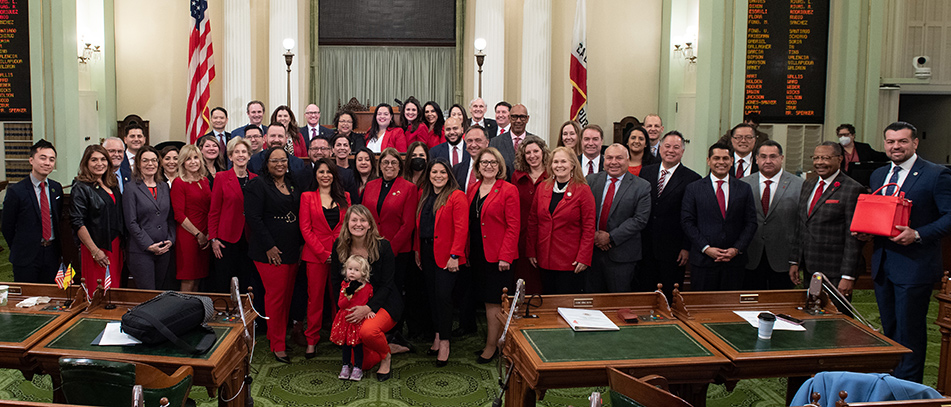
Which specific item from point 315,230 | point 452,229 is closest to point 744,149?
point 452,229

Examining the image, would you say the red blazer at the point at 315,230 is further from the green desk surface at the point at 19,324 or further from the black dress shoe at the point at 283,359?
the green desk surface at the point at 19,324

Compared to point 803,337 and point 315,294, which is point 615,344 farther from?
point 315,294

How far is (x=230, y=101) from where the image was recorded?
1130 centimetres

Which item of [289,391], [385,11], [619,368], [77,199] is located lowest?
[289,391]

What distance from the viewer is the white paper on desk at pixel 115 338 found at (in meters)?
3.19

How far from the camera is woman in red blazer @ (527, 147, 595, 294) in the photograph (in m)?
4.62

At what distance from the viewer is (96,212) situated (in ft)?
15.6

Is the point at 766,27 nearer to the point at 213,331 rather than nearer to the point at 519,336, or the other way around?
the point at 519,336

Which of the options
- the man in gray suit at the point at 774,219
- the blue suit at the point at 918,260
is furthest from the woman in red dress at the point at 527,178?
the blue suit at the point at 918,260

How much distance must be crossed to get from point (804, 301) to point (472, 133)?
8.96ft

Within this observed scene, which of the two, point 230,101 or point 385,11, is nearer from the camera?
point 230,101

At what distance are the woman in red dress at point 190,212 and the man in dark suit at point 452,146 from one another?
198cm

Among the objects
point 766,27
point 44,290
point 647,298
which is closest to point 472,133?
point 647,298

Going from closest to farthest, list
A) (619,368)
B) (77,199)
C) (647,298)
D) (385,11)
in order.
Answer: (619,368)
(647,298)
(77,199)
(385,11)
